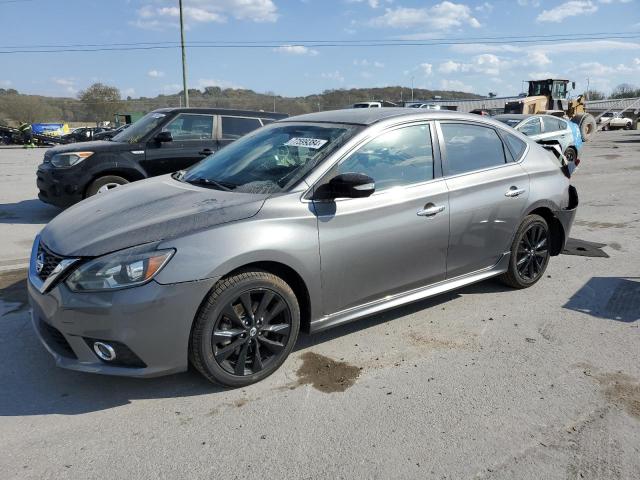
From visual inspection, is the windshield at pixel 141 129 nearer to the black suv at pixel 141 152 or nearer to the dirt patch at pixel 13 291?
the black suv at pixel 141 152

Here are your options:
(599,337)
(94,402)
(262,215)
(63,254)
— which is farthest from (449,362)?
(63,254)

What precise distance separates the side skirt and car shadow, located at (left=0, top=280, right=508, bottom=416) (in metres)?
0.40

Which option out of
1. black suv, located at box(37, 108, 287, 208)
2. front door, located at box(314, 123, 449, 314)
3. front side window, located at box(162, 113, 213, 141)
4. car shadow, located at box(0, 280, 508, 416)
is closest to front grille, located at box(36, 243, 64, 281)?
car shadow, located at box(0, 280, 508, 416)

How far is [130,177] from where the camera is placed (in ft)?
28.2

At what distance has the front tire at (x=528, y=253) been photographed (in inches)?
196

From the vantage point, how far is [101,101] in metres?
56.6

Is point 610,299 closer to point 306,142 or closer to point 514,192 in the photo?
point 514,192

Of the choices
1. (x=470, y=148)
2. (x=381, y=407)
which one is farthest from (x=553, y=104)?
(x=381, y=407)

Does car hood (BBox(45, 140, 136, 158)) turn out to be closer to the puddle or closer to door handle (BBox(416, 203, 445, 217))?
door handle (BBox(416, 203, 445, 217))

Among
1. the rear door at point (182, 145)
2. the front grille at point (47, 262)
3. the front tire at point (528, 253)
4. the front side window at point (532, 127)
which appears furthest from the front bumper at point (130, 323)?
the front side window at point (532, 127)

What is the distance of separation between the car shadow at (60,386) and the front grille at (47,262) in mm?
707

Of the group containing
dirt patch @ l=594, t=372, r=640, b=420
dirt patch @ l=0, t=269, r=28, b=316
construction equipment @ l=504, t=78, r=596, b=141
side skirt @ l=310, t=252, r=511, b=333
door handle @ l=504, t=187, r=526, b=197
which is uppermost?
construction equipment @ l=504, t=78, r=596, b=141

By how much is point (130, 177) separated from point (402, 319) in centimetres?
578

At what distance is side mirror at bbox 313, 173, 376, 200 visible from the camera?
3512 millimetres
